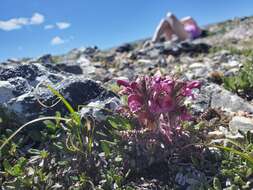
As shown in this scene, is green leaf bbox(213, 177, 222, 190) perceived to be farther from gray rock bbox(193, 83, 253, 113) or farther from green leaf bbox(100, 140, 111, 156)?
gray rock bbox(193, 83, 253, 113)

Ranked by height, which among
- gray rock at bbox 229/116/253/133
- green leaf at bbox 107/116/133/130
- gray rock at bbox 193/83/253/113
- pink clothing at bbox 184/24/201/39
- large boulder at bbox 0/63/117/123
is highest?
pink clothing at bbox 184/24/201/39

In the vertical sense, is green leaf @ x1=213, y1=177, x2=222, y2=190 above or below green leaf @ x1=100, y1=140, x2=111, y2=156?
below

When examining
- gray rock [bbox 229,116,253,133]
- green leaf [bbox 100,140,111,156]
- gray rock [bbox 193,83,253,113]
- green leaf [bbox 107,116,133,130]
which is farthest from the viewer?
gray rock [bbox 193,83,253,113]

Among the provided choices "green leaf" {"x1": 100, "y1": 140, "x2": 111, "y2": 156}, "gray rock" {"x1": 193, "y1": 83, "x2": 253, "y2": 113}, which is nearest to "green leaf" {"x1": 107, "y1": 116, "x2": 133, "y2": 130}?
"green leaf" {"x1": 100, "y1": 140, "x2": 111, "y2": 156}

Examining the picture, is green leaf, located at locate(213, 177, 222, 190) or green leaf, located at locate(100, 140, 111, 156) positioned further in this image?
green leaf, located at locate(100, 140, 111, 156)

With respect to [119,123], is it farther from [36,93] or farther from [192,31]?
[192,31]

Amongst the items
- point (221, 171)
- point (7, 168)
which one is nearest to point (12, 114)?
point (7, 168)

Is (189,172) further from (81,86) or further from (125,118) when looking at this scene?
(81,86)

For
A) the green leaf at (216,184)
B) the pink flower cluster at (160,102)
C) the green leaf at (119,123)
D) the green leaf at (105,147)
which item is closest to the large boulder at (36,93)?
the green leaf at (119,123)

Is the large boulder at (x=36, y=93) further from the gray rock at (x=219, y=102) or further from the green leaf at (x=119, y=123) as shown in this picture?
the gray rock at (x=219, y=102)
